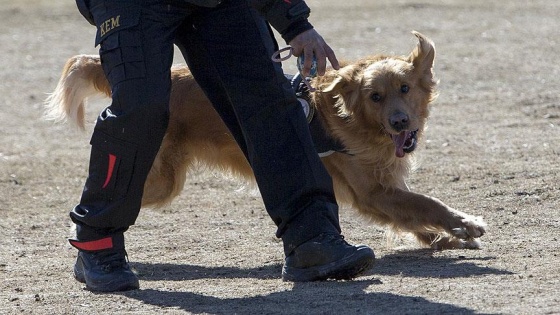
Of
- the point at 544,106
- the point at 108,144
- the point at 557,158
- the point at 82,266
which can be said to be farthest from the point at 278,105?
the point at 544,106

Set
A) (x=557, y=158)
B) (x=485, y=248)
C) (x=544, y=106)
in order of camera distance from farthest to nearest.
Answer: (x=544, y=106) → (x=557, y=158) → (x=485, y=248)

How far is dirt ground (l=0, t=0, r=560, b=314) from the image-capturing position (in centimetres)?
462

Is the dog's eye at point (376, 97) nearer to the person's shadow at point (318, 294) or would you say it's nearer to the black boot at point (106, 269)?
the person's shadow at point (318, 294)

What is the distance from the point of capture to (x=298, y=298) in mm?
4602

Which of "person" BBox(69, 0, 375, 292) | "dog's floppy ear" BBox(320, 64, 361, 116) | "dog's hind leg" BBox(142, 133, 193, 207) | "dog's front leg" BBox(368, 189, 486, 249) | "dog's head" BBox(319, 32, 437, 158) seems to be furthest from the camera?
"dog's hind leg" BBox(142, 133, 193, 207)

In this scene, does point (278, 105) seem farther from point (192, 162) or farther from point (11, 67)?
point (11, 67)

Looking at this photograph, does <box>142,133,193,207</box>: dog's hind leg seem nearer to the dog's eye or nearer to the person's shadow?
the person's shadow

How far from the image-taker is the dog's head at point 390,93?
6.22 metres

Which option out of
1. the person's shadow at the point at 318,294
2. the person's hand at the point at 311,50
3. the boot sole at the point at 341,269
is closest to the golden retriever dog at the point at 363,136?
the person's shadow at the point at 318,294

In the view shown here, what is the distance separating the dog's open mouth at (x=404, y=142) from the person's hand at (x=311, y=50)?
Result: 1.45m

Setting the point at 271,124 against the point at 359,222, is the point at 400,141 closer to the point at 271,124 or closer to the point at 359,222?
the point at 359,222

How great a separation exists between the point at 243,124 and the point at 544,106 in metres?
5.36

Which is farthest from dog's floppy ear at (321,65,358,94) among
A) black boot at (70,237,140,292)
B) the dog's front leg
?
black boot at (70,237,140,292)

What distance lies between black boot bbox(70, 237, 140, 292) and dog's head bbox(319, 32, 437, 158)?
75.9 inches
